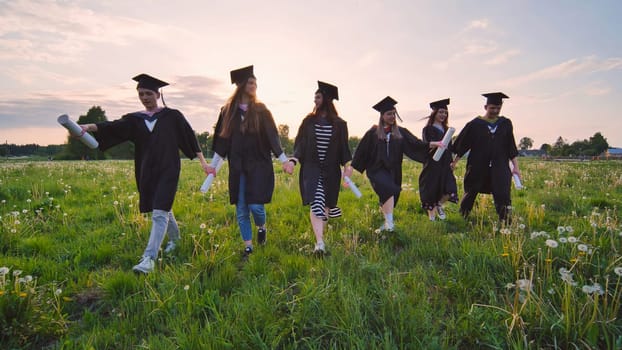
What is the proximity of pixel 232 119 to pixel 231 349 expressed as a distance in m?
3.50

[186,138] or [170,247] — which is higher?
[186,138]

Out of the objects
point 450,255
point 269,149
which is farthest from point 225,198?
point 450,255

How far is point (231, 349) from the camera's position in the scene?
8.07 feet

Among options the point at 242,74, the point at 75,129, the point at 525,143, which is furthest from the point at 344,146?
the point at 525,143

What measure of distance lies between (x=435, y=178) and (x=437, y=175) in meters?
0.09

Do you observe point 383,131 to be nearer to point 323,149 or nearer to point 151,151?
point 323,149

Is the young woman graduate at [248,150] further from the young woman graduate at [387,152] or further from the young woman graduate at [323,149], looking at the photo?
the young woman graduate at [387,152]

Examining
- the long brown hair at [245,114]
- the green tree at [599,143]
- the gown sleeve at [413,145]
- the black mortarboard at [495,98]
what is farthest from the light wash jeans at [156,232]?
the green tree at [599,143]

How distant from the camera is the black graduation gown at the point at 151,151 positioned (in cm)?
A: 454

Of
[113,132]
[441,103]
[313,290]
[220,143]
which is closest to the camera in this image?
[313,290]

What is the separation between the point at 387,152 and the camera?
6.30m

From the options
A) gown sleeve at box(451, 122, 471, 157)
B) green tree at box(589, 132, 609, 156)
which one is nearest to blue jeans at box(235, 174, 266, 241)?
gown sleeve at box(451, 122, 471, 157)

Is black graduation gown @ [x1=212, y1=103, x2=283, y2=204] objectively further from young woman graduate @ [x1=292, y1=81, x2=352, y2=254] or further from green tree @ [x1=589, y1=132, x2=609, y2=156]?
green tree @ [x1=589, y1=132, x2=609, y2=156]

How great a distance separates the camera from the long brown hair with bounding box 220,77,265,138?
5.02 m
